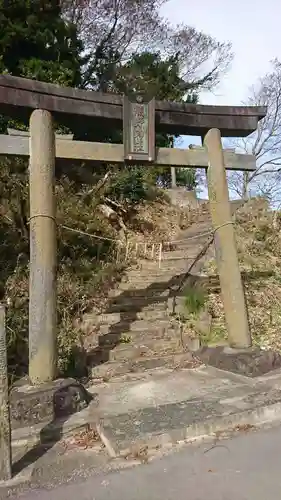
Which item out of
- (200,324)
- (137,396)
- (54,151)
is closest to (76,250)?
(200,324)

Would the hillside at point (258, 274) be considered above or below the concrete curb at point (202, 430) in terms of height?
above

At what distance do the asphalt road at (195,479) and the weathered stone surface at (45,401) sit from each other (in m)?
1.19

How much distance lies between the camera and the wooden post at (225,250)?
5.78 meters

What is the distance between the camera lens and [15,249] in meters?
8.15

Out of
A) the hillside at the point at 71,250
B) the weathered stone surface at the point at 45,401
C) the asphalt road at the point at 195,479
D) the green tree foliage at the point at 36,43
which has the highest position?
the green tree foliage at the point at 36,43

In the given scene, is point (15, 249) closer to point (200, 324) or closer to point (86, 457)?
point (200, 324)

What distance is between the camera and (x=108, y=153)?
18.3 feet

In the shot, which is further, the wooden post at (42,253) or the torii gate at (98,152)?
the torii gate at (98,152)

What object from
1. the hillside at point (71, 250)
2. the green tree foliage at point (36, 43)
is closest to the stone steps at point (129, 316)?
the hillside at point (71, 250)

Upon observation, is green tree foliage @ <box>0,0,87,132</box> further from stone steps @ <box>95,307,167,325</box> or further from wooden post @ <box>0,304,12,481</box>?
wooden post @ <box>0,304,12,481</box>

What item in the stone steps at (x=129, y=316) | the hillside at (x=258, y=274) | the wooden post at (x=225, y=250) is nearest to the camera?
the wooden post at (x=225, y=250)

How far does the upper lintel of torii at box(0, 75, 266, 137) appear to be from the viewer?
4.85 meters

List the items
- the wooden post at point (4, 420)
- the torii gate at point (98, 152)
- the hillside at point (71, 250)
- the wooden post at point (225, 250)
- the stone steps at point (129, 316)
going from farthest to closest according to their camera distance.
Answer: the stone steps at point (129, 316) → the hillside at point (71, 250) → the wooden post at point (225, 250) → the torii gate at point (98, 152) → the wooden post at point (4, 420)

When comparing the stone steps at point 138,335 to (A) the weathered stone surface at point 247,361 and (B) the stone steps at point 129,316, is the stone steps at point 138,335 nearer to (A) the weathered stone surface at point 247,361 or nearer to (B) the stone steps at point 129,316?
(B) the stone steps at point 129,316
